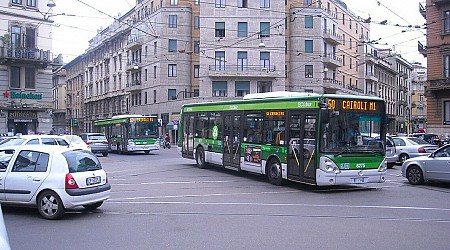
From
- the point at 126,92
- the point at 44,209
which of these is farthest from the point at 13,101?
the point at 44,209

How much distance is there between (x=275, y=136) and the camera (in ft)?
53.0

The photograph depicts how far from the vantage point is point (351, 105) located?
562 inches

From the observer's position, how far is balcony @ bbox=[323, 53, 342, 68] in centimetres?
5725

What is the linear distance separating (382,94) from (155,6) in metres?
41.7

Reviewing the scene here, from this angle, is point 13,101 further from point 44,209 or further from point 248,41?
point 44,209

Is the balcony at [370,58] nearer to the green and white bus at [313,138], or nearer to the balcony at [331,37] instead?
the balcony at [331,37]

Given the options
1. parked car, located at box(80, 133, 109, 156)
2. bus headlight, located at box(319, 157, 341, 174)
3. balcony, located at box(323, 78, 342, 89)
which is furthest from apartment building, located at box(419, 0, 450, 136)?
bus headlight, located at box(319, 157, 341, 174)

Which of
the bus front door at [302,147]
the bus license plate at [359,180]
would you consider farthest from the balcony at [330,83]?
the bus license plate at [359,180]

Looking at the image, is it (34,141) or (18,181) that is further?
(34,141)

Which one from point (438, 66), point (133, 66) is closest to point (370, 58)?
point (438, 66)

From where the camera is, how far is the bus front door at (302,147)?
14.3 metres

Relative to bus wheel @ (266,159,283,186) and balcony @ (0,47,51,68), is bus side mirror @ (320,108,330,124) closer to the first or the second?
bus wheel @ (266,159,283,186)

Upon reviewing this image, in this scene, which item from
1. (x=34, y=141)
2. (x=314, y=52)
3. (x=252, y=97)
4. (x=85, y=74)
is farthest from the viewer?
(x=85, y=74)

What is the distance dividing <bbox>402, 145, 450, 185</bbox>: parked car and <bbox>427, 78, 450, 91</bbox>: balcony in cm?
2788
